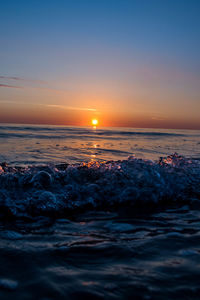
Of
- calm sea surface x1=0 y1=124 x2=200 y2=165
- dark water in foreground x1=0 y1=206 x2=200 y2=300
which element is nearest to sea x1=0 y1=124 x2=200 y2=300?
dark water in foreground x1=0 y1=206 x2=200 y2=300

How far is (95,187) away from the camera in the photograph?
12.6 ft

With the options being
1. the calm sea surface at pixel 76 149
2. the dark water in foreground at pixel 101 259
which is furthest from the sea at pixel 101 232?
the calm sea surface at pixel 76 149

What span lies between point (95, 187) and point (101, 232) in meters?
1.36

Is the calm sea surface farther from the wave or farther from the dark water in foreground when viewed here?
the dark water in foreground

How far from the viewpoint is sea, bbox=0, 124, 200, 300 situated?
62.3 inches

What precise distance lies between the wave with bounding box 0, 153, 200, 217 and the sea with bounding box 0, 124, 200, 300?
15mm

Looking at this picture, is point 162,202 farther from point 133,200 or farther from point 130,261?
point 130,261

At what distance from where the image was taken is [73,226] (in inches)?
105

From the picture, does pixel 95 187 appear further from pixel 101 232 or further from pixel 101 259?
pixel 101 259

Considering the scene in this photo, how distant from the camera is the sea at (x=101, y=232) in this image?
5.19 ft

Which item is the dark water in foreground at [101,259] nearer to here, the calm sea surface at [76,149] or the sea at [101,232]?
the sea at [101,232]

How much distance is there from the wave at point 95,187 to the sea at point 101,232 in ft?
0.05

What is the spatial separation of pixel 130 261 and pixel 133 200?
1.80 meters

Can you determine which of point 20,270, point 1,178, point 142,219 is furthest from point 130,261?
point 1,178
